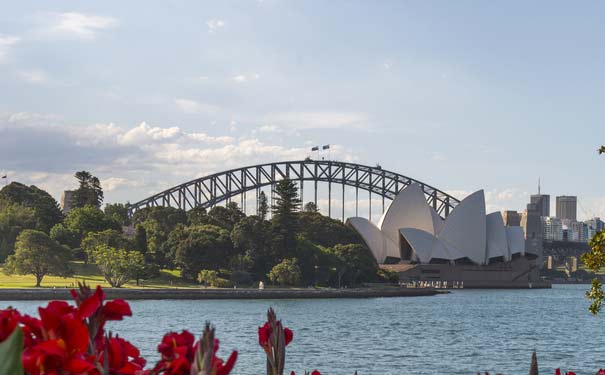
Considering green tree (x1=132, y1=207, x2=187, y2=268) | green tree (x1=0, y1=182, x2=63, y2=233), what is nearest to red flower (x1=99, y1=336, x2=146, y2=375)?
green tree (x1=132, y1=207, x2=187, y2=268)

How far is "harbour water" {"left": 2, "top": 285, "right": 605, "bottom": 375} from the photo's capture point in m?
38.1

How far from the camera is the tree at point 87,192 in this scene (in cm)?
13438

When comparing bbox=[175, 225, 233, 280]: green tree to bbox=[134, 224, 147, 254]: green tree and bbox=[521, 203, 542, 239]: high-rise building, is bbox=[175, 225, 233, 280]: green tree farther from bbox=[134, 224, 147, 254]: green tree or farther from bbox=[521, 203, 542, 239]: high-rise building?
bbox=[521, 203, 542, 239]: high-rise building

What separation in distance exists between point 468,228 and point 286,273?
48050 millimetres

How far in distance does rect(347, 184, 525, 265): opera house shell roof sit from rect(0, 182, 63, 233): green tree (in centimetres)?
4811

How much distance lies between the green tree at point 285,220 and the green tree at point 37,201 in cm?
2751

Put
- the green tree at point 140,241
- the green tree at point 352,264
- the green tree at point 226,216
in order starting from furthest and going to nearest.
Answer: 1. the green tree at point 226,216
2. the green tree at point 352,264
3. the green tree at point 140,241

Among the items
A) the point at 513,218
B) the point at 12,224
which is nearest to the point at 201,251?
the point at 12,224

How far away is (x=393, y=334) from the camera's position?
53125 millimetres

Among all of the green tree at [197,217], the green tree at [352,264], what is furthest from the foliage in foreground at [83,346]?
the green tree at [197,217]

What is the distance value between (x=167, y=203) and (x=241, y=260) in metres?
58.1

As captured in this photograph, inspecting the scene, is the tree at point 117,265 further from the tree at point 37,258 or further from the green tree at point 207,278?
the green tree at point 207,278

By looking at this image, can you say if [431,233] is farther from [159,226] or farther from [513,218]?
[513,218]

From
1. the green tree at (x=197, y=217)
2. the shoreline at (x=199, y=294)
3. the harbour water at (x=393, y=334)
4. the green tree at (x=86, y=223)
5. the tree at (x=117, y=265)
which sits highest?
the green tree at (x=197, y=217)
